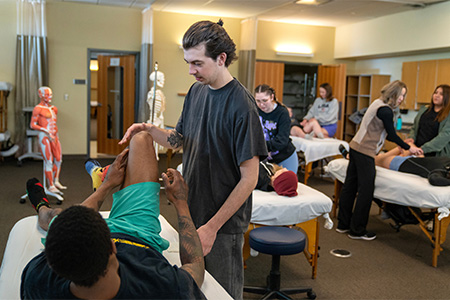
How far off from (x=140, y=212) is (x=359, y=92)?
7.82 metres

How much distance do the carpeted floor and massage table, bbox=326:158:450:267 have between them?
233 millimetres

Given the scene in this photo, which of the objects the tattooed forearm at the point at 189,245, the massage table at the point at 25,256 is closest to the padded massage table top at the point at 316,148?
the massage table at the point at 25,256

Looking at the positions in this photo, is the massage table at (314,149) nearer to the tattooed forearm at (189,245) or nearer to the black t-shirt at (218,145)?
the black t-shirt at (218,145)

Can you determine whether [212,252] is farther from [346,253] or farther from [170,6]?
[170,6]

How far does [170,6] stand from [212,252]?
6618mm

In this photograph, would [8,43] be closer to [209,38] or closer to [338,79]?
[338,79]

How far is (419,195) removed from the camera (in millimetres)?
3594

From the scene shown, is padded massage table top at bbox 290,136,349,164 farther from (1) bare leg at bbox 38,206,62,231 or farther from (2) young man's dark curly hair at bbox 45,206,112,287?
(2) young man's dark curly hair at bbox 45,206,112,287

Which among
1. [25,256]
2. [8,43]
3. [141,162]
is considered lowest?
[25,256]

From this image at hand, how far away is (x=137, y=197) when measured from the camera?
1752 millimetres

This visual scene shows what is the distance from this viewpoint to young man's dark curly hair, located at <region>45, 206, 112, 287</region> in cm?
109

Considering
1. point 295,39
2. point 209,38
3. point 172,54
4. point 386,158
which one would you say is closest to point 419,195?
point 386,158

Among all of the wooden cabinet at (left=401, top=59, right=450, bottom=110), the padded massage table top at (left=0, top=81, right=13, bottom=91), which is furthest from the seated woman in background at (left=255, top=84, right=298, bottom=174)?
the padded massage table top at (left=0, top=81, right=13, bottom=91)

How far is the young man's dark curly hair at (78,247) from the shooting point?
1.09m
